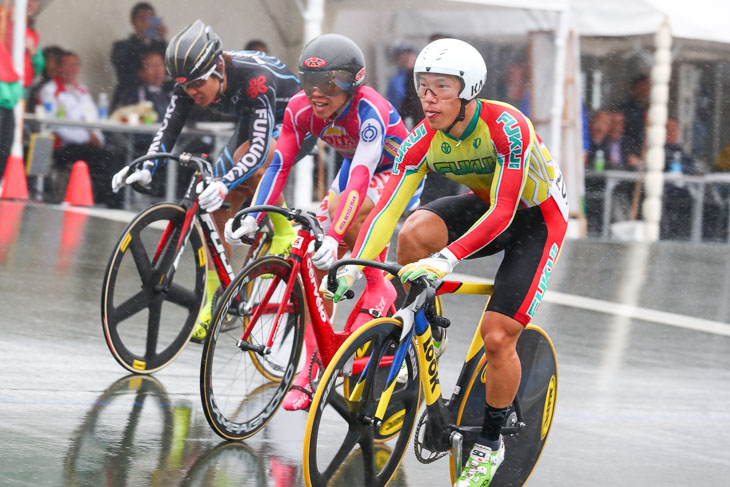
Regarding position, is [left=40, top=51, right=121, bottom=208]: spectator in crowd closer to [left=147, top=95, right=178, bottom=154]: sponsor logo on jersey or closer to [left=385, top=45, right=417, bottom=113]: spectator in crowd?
[left=385, top=45, right=417, bottom=113]: spectator in crowd

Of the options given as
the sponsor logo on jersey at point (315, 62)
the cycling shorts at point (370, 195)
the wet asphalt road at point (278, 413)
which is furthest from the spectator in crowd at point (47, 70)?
the sponsor logo on jersey at point (315, 62)

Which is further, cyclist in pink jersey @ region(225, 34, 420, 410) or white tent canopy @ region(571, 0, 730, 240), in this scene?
white tent canopy @ region(571, 0, 730, 240)

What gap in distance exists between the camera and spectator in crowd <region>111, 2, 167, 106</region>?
45.8 feet

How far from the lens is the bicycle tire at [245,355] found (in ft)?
16.0

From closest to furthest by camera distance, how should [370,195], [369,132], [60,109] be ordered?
[369,132] → [370,195] → [60,109]

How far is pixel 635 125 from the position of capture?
1642 centimetres

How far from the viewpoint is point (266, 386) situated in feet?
18.6

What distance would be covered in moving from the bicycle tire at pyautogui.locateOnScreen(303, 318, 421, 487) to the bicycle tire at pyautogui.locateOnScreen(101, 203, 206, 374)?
6.03 feet

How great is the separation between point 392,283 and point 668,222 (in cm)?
1153

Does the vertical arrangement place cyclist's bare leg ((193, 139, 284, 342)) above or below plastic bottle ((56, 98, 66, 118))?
below

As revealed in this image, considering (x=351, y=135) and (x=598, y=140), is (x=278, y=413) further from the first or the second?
(x=598, y=140)

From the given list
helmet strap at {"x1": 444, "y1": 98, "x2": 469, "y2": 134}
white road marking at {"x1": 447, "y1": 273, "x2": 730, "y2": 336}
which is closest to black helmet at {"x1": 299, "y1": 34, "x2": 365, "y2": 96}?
helmet strap at {"x1": 444, "y1": 98, "x2": 469, "y2": 134}

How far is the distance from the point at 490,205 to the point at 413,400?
0.86 m

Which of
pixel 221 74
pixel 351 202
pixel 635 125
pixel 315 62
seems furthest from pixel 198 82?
pixel 635 125
